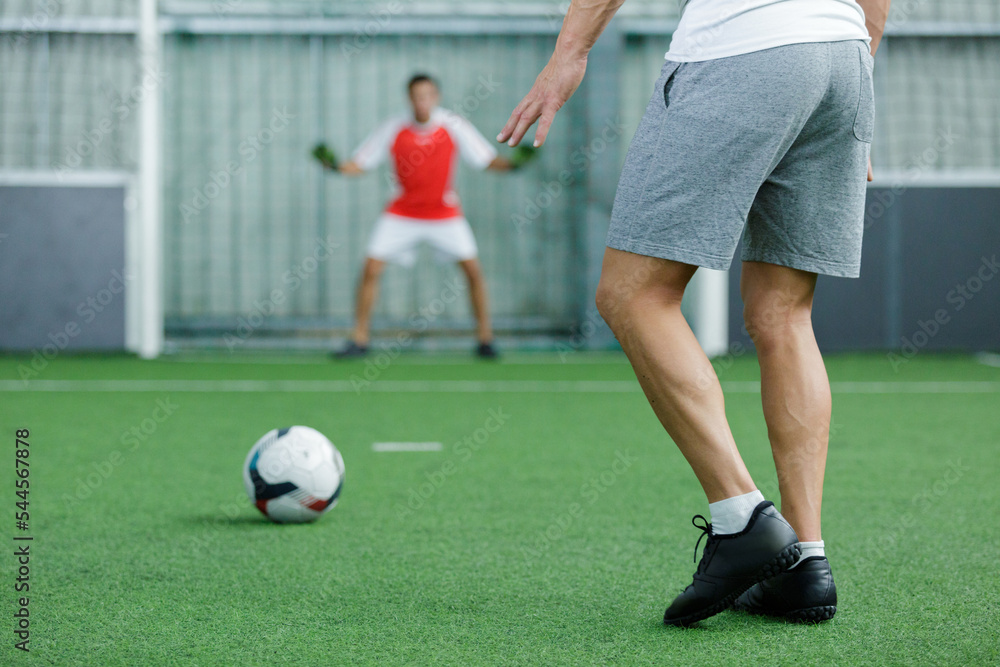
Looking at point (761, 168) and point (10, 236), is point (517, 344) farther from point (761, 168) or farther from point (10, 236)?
point (761, 168)

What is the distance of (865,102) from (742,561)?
753 mm

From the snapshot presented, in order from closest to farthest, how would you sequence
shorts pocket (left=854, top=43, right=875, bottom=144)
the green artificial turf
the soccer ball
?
the green artificial turf, shorts pocket (left=854, top=43, right=875, bottom=144), the soccer ball

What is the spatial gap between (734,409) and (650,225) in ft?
10.1

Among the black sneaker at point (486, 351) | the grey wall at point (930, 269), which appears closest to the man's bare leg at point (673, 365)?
the black sneaker at point (486, 351)

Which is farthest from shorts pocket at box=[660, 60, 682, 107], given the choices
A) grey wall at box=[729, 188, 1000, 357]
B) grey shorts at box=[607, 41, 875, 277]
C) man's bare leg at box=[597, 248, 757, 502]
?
grey wall at box=[729, 188, 1000, 357]

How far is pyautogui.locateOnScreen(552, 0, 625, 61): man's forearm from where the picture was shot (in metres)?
1.71

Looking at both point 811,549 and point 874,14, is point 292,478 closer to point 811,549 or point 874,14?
point 811,549

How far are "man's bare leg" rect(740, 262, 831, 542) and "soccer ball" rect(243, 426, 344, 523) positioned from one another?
1063 millimetres

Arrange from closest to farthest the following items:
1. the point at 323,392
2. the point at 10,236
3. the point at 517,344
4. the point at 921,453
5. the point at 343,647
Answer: the point at 343,647
the point at 921,453
the point at 323,392
the point at 10,236
the point at 517,344

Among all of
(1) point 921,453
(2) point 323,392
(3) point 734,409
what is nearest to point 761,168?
(1) point 921,453

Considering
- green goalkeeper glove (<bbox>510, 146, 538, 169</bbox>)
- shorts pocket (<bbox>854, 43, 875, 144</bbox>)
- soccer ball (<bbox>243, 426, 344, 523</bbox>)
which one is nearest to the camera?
shorts pocket (<bbox>854, 43, 875, 144</bbox>)

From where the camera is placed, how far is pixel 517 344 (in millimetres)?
8438

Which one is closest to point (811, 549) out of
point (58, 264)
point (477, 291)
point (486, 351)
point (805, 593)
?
point (805, 593)

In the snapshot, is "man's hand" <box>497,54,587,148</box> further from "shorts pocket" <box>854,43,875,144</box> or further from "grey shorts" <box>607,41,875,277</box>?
"shorts pocket" <box>854,43,875,144</box>
